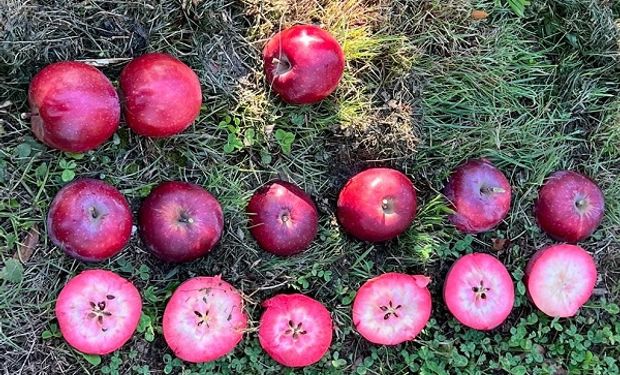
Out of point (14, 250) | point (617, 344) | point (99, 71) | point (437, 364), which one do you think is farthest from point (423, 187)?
point (14, 250)

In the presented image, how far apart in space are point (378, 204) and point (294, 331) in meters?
0.62

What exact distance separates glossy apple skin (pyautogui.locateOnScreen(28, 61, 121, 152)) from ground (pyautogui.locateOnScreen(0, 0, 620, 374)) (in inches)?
6.8

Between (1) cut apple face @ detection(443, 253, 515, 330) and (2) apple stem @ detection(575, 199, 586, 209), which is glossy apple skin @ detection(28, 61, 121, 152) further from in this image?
(2) apple stem @ detection(575, 199, 586, 209)

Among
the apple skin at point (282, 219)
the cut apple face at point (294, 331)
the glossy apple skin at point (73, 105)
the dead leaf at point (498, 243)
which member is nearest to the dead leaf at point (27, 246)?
the glossy apple skin at point (73, 105)

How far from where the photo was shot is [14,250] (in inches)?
123

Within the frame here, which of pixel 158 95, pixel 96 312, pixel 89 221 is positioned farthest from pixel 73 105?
pixel 96 312

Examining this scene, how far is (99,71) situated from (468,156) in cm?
165

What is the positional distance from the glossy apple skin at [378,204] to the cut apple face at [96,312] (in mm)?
954

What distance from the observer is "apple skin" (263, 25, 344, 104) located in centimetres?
318

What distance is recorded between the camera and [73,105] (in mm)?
2854

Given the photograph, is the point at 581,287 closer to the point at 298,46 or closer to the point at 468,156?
the point at 468,156

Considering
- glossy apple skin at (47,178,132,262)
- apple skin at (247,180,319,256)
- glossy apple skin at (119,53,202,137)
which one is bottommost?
apple skin at (247,180,319,256)

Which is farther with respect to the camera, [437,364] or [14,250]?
[437,364]

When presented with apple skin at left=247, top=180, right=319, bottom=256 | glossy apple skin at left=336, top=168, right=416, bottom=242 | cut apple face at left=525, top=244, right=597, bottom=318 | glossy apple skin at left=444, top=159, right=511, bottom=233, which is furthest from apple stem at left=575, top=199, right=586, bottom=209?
apple skin at left=247, top=180, right=319, bottom=256
